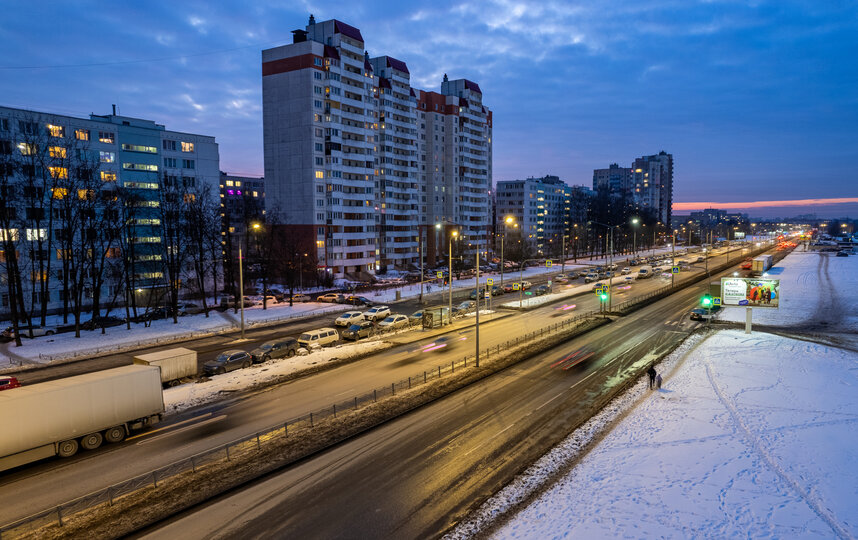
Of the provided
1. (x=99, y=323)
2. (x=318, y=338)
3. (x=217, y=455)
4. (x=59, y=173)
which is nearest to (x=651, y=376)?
(x=217, y=455)

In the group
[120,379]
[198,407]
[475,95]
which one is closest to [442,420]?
[198,407]

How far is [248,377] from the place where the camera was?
92.8 feet

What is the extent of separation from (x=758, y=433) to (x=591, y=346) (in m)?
15.9

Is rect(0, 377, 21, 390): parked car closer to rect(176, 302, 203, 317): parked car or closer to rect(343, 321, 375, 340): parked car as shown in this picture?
rect(343, 321, 375, 340): parked car

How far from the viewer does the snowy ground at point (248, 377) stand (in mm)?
24734

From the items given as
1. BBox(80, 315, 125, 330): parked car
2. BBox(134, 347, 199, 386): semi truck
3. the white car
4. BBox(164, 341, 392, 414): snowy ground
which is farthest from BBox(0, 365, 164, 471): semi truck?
BBox(80, 315, 125, 330): parked car

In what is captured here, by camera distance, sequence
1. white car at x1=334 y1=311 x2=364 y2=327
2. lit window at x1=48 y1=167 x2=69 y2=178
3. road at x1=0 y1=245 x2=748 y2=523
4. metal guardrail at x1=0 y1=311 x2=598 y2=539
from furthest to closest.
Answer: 1. white car at x1=334 y1=311 x2=364 y2=327
2. lit window at x1=48 y1=167 x2=69 y2=178
3. road at x1=0 y1=245 x2=748 y2=523
4. metal guardrail at x1=0 y1=311 x2=598 y2=539

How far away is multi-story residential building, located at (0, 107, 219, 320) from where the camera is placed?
49125 millimetres

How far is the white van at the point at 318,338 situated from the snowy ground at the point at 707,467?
2152cm

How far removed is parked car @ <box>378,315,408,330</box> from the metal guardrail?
497 inches

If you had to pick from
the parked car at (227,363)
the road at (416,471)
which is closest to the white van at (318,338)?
the parked car at (227,363)

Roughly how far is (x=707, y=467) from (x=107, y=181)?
220 ft

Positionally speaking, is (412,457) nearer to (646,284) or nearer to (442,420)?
(442,420)

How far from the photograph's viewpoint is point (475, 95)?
122812 millimetres
